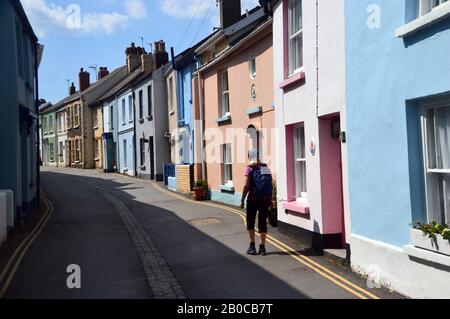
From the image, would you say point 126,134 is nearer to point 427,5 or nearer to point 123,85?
point 123,85

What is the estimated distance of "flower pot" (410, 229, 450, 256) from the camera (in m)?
5.39

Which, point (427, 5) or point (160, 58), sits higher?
point (160, 58)

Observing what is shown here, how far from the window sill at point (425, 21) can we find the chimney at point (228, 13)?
50.3 ft

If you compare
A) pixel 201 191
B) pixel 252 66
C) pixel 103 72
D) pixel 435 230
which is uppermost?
pixel 103 72

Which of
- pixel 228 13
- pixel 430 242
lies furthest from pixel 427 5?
pixel 228 13

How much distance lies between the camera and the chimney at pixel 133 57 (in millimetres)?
38500

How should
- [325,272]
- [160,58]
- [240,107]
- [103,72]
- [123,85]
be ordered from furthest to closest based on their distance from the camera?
[103,72], [123,85], [160,58], [240,107], [325,272]

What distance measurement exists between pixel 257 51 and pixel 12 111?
6.43m

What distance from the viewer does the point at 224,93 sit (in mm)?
16719

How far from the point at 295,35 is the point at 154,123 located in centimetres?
1774

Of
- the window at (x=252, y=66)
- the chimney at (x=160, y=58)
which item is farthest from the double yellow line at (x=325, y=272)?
the chimney at (x=160, y=58)

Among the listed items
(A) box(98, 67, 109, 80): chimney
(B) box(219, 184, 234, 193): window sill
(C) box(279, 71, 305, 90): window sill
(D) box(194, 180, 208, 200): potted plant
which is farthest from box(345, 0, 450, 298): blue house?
(A) box(98, 67, 109, 80): chimney

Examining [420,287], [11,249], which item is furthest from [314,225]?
[11,249]

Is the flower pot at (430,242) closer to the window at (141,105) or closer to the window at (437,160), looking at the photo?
the window at (437,160)
